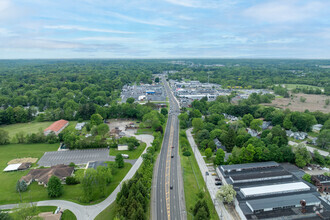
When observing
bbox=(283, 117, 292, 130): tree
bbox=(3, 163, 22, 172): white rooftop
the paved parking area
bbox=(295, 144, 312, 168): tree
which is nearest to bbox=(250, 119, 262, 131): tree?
bbox=(283, 117, 292, 130): tree

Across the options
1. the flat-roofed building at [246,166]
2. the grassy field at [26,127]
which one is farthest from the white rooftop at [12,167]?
the flat-roofed building at [246,166]

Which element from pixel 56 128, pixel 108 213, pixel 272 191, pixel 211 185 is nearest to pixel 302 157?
pixel 272 191

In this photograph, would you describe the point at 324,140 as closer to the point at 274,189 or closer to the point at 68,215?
the point at 274,189

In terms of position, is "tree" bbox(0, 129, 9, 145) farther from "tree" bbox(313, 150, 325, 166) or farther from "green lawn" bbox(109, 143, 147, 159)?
"tree" bbox(313, 150, 325, 166)

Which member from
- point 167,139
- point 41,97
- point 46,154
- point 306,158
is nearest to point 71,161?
point 46,154

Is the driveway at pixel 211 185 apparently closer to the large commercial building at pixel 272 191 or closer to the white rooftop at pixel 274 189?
the large commercial building at pixel 272 191
